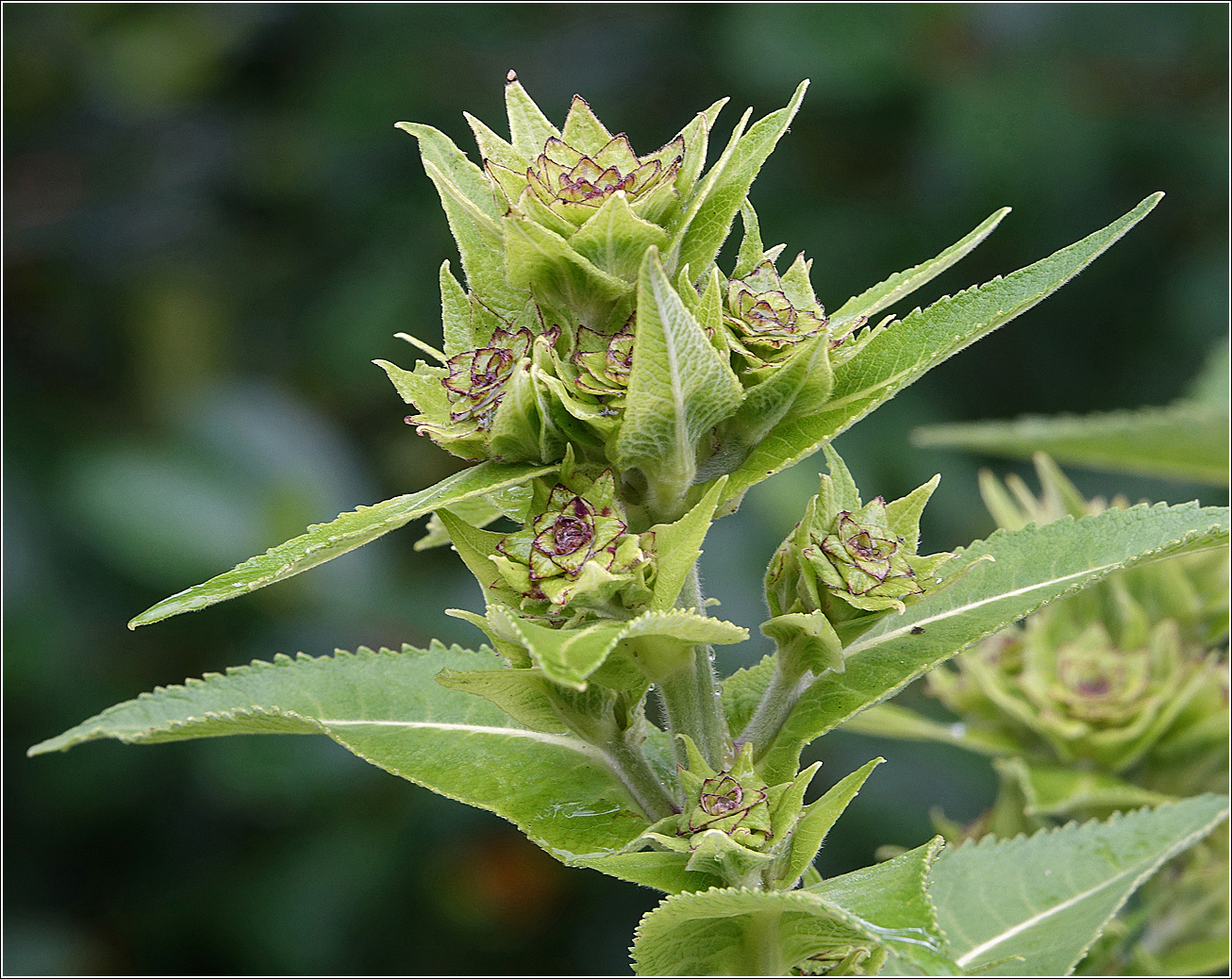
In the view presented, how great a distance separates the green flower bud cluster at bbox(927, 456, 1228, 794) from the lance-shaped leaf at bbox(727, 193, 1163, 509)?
65 cm

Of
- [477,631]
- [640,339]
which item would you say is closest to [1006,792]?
[640,339]

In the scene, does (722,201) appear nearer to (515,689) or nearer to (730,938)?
(515,689)

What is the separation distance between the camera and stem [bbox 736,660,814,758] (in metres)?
1.06

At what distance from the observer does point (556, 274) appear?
0.95m

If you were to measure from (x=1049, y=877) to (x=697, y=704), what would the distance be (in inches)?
21.5

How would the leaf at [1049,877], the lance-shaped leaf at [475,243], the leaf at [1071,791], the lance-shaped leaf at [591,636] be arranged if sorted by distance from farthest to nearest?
1. the leaf at [1071,791]
2. the leaf at [1049,877]
3. the lance-shaped leaf at [475,243]
4. the lance-shaped leaf at [591,636]

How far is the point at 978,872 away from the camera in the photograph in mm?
1376

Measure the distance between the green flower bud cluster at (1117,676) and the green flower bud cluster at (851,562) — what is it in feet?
1.99

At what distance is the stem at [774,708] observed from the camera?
1064 mm

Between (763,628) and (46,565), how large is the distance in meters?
2.70

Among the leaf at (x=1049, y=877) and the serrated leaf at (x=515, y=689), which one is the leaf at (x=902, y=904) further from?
the leaf at (x=1049, y=877)

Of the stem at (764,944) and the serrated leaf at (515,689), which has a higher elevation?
the serrated leaf at (515,689)

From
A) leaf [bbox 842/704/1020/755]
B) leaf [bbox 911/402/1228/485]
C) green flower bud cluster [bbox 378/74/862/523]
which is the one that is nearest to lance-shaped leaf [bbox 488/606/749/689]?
green flower bud cluster [bbox 378/74/862/523]

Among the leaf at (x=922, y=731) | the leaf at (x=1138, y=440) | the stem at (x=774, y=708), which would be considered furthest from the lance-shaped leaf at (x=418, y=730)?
the leaf at (x=1138, y=440)
